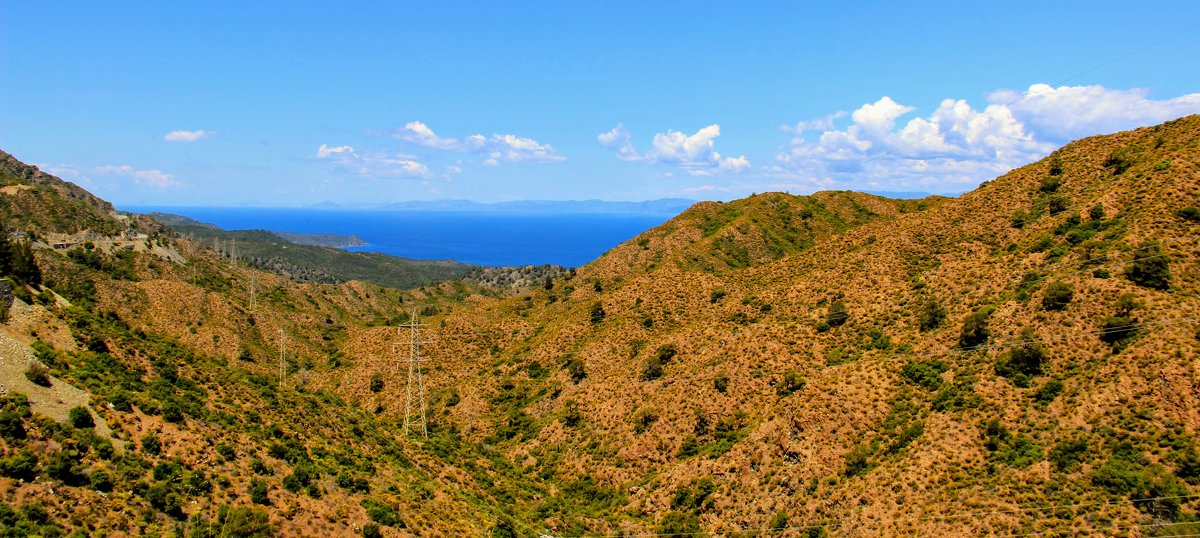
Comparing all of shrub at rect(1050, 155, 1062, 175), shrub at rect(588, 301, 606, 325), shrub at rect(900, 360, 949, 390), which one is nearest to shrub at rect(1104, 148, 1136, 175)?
shrub at rect(1050, 155, 1062, 175)

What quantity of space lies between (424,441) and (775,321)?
31.3m

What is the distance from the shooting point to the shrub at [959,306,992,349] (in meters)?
42.1

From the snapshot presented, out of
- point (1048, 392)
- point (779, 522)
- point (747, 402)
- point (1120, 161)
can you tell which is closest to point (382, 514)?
point (779, 522)

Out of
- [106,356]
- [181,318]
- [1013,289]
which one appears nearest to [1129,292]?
[1013,289]

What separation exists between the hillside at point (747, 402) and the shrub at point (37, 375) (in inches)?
24.2

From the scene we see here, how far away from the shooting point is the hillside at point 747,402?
28.0m

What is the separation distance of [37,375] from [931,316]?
52.6 metres

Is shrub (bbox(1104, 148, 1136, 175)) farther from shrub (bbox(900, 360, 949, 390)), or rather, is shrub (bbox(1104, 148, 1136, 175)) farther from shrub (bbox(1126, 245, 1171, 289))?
shrub (bbox(900, 360, 949, 390))

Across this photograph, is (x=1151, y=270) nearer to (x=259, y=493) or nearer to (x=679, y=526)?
(x=679, y=526)

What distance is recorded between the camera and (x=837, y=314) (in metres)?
53.4

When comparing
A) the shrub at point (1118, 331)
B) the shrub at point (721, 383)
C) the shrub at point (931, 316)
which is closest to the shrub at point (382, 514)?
the shrub at point (721, 383)

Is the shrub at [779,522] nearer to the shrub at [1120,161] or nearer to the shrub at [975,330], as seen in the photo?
the shrub at [975,330]

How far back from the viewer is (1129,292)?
3778 centimetres

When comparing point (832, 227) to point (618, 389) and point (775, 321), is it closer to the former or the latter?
point (775, 321)
